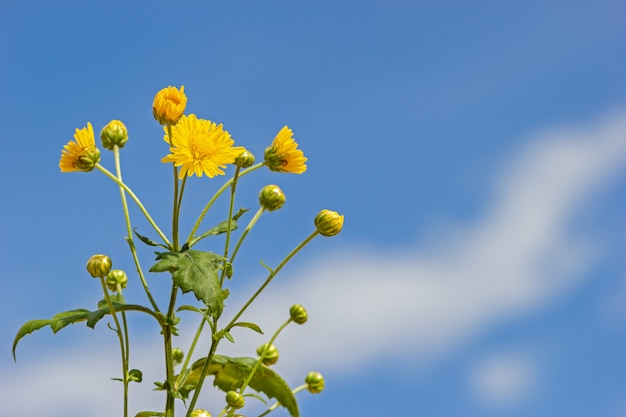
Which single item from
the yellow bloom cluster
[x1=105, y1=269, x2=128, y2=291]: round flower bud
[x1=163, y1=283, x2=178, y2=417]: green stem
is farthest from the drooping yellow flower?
[x1=105, y1=269, x2=128, y2=291]: round flower bud

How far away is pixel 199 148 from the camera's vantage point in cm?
176

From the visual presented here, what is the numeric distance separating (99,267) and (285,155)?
0.52m

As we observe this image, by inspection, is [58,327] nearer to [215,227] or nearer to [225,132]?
[215,227]

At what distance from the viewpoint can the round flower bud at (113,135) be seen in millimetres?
1880

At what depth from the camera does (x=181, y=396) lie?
1.67 meters

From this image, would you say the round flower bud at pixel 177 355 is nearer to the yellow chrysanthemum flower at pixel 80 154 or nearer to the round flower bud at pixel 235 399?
the round flower bud at pixel 235 399

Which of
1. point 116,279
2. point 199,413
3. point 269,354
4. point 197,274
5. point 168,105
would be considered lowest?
point 199,413

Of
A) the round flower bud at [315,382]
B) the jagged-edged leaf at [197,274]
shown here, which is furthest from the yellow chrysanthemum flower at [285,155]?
the round flower bud at [315,382]

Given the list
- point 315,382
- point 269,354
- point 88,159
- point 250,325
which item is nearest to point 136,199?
point 88,159

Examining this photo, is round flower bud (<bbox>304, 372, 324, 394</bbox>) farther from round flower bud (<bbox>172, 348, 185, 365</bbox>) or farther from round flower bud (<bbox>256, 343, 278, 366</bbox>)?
round flower bud (<bbox>172, 348, 185, 365</bbox>)

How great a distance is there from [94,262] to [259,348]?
617 millimetres

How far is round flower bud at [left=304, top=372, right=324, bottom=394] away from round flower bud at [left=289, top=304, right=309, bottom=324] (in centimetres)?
28

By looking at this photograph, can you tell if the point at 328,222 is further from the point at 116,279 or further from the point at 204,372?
the point at 116,279

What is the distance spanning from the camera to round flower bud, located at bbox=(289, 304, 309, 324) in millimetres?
2115
